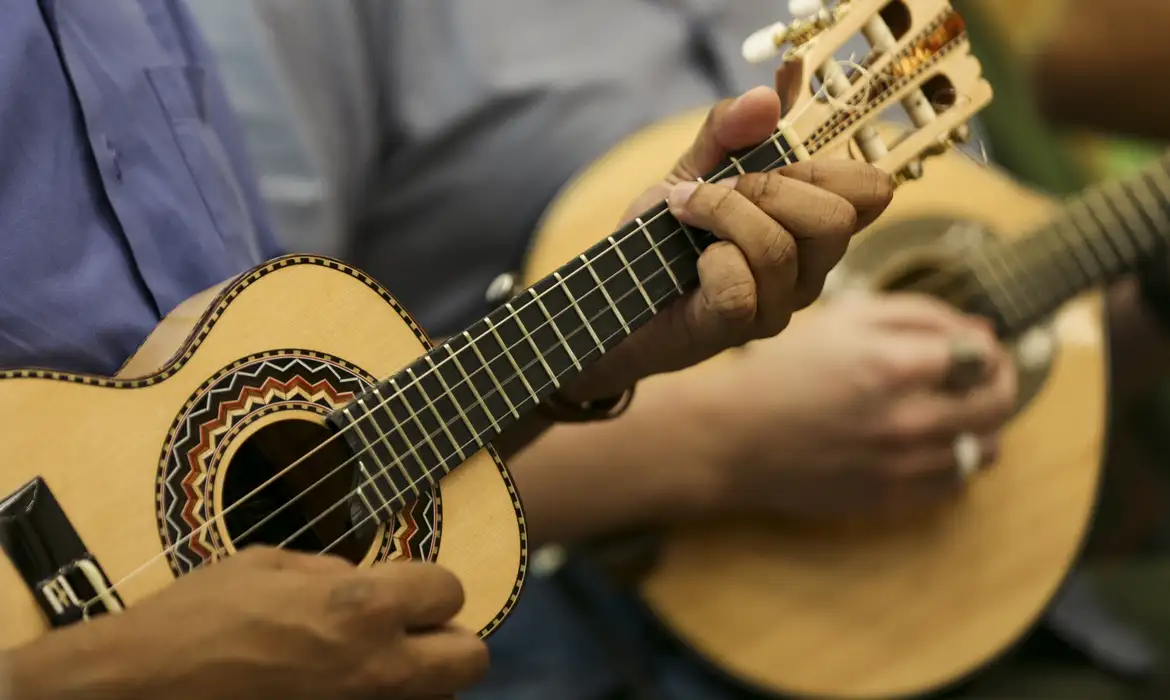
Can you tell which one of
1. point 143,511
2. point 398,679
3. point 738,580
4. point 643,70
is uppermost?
point 643,70

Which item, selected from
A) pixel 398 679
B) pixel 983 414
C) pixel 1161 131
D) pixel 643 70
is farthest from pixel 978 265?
pixel 398 679

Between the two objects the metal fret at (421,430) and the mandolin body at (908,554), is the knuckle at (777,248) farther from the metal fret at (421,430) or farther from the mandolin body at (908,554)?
the mandolin body at (908,554)

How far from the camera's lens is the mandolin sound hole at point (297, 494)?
17.1 inches

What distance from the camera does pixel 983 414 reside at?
83cm

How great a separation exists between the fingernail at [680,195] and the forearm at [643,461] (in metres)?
0.32

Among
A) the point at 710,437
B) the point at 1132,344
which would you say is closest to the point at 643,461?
the point at 710,437

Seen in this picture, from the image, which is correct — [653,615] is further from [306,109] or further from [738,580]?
[306,109]

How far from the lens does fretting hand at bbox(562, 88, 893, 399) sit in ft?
1.54

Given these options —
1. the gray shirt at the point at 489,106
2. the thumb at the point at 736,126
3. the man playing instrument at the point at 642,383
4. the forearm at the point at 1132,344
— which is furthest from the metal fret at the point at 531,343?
the forearm at the point at 1132,344

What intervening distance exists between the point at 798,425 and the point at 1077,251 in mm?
284

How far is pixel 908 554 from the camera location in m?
0.86

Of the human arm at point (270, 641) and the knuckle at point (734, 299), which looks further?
the knuckle at point (734, 299)

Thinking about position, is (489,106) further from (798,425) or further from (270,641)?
(270,641)

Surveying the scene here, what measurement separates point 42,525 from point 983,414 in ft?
2.10
